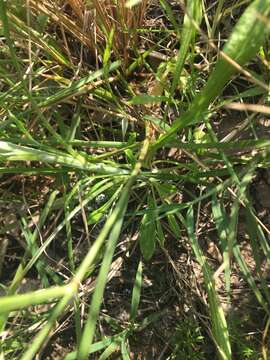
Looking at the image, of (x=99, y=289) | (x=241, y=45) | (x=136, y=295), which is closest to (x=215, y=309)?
(x=136, y=295)

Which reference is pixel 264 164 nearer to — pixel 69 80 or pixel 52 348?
pixel 69 80

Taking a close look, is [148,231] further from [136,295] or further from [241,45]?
[241,45]

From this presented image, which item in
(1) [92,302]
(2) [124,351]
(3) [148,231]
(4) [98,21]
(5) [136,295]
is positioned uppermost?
(4) [98,21]

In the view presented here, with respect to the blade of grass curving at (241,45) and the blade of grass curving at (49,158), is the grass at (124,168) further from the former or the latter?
the blade of grass curving at (241,45)

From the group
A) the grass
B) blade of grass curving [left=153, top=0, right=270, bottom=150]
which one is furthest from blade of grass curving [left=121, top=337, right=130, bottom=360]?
blade of grass curving [left=153, top=0, right=270, bottom=150]

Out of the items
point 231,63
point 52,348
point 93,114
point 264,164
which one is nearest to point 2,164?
point 93,114

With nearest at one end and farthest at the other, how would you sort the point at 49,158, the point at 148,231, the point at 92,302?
the point at 92,302
the point at 49,158
the point at 148,231

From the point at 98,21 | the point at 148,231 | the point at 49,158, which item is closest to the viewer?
the point at 49,158

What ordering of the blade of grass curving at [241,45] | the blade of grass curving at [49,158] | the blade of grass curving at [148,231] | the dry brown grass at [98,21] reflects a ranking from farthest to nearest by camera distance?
the dry brown grass at [98,21]
the blade of grass curving at [148,231]
the blade of grass curving at [49,158]
the blade of grass curving at [241,45]

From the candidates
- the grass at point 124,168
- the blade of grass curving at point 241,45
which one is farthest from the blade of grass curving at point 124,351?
the blade of grass curving at point 241,45
